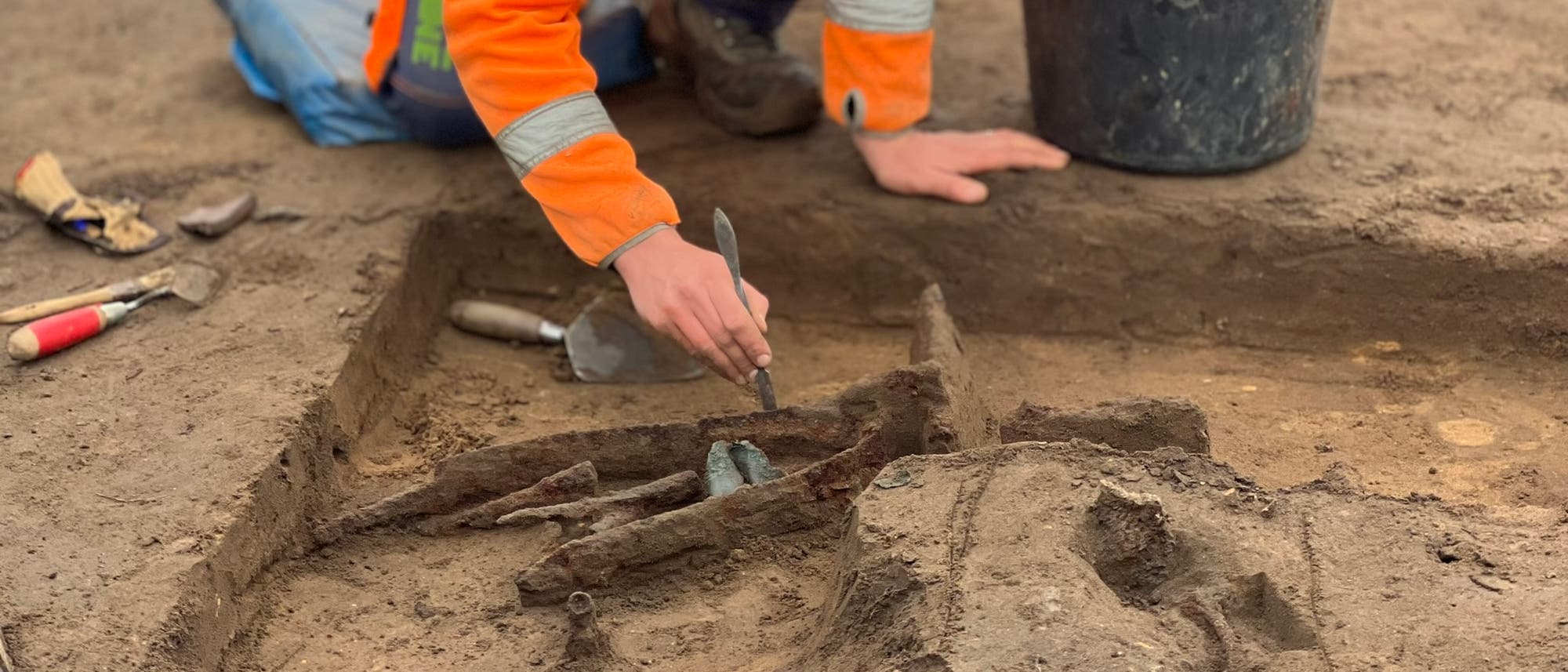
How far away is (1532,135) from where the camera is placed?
3170 mm

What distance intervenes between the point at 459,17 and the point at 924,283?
1192 mm

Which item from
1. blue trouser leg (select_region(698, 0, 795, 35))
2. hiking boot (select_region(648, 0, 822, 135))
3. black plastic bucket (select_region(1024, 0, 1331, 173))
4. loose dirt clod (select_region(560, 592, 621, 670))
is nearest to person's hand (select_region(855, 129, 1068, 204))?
black plastic bucket (select_region(1024, 0, 1331, 173))

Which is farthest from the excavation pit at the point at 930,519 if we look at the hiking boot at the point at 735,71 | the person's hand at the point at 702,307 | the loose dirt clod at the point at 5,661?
the hiking boot at the point at 735,71

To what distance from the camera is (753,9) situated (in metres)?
3.55

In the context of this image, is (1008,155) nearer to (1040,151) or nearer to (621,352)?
(1040,151)

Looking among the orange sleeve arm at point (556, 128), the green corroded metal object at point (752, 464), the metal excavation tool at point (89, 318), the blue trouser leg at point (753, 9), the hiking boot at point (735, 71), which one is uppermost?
the orange sleeve arm at point (556, 128)

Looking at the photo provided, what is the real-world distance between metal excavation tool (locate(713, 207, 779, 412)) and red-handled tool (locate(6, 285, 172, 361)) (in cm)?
129

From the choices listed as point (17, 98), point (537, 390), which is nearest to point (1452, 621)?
point (537, 390)

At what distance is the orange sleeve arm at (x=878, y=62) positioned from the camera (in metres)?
2.96

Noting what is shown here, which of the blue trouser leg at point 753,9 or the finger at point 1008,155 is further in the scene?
the blue trouser leg at point 753,9

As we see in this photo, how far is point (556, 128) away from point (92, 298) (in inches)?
43.2

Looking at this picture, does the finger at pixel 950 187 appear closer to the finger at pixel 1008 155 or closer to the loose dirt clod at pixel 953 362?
the finger at pixel 1008 155

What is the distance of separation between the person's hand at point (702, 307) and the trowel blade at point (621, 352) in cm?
59

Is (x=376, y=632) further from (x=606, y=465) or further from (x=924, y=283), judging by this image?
(x=924, y=283)
